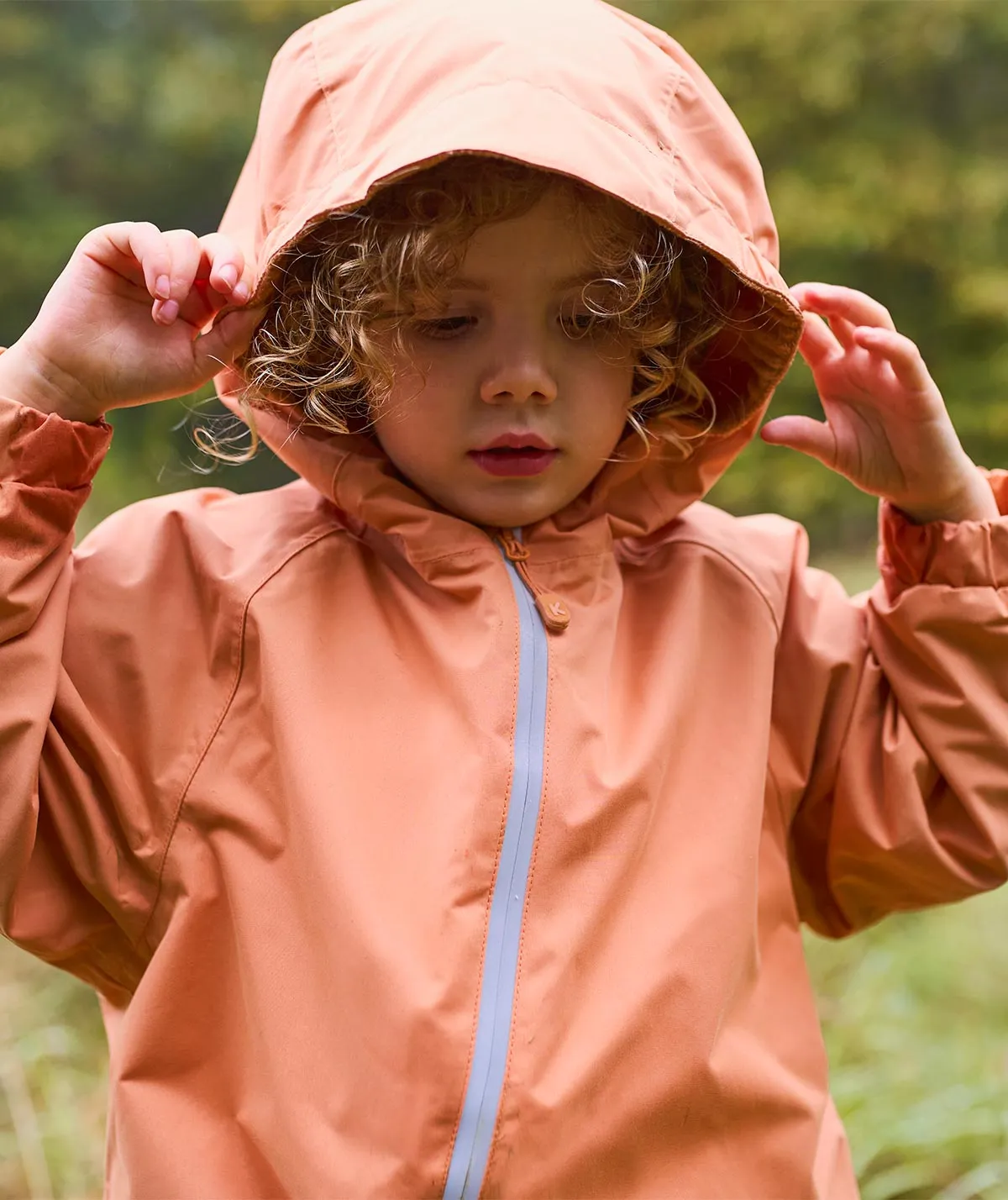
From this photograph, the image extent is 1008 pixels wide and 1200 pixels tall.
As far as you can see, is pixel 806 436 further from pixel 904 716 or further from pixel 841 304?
pixel 904 716

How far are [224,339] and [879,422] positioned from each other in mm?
818

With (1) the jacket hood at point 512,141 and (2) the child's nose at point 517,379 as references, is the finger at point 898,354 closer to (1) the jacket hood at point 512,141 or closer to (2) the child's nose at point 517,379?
(1) the jacket hood at point 512,141

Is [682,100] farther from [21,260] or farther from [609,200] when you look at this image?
[21,260]

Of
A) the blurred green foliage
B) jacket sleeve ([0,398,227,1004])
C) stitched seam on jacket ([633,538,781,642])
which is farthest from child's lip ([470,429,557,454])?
the blurred green foliage

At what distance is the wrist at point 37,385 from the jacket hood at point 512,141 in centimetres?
23

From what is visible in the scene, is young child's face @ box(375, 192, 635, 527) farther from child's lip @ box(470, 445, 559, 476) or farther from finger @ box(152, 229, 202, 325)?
finger @ box(152, 229, 202, 325)

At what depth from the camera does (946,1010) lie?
2.78 metres

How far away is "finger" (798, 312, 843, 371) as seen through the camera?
5.78 ft

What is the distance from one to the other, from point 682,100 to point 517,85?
253mm

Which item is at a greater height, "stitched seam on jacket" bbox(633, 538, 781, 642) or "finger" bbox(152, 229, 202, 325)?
"finger" bbox(152, 229, 202, 325)

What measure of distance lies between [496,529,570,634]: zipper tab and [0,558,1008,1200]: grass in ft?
4.10

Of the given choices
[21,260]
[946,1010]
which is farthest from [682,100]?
[21,260]

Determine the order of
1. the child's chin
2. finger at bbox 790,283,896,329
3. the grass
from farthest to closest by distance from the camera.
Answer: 1. the grass
2. finger at bbox 790,283,896,329
3. the child's chin

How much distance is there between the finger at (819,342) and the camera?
176cm
